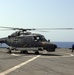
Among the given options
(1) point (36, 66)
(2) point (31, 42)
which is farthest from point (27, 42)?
(1) point (36, 66)

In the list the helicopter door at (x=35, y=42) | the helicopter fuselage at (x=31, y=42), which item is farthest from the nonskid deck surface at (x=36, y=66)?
the helicopter door at (x=35, y=42)

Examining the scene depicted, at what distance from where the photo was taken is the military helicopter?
3572 centimetres

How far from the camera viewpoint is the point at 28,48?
1469 inches

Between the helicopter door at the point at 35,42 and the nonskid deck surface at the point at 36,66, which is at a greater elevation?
the helicopter door at the point at 35,42

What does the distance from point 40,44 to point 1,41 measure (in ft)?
25.6

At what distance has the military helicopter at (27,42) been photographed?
1406 inches

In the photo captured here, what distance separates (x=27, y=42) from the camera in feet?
123

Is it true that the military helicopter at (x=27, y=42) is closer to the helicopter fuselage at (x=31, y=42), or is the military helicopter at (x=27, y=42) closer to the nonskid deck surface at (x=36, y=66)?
the helicopter fuselage at (x=31, y=42)

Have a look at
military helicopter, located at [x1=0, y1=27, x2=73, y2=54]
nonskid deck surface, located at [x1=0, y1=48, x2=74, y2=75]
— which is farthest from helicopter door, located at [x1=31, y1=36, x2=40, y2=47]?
nonskid deck surface, located at [x1=0, y1=48, x2=74, y2=75]

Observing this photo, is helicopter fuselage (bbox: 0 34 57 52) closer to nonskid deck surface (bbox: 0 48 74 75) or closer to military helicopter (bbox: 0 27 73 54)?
military helicopter (bbox: 0 27 73 54)

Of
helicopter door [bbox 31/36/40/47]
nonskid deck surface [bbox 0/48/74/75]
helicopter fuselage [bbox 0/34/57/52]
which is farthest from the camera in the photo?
helicopter door [bbox 31/36/40/47]

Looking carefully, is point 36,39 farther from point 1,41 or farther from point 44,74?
point 44,74

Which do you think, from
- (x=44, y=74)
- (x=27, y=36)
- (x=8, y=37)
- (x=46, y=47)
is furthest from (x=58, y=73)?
(x=8, y=37)

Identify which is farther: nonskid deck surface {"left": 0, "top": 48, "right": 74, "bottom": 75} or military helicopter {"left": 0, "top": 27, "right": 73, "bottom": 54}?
military helicopter {"left": 0, "top": 27, "right": 73, "bottom": 54}
